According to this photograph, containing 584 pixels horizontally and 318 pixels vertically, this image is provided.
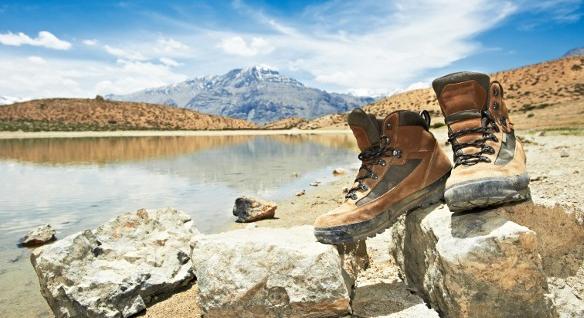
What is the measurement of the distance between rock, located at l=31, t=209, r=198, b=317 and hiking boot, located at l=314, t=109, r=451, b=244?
291 cm

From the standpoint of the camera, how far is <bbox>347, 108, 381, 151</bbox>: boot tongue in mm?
4055

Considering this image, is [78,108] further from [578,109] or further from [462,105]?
[462,105]

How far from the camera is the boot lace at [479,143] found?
3643 mm

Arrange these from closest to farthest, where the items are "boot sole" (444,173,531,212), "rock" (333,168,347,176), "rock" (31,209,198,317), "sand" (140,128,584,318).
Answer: "boot sole" (444,173,531,212) < "sand" (140,128,584,318) < "rock" (31,209,198,317) < "rock" (333,168,347,176)

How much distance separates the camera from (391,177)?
405 centimetres

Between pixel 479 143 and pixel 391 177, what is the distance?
2.65ft

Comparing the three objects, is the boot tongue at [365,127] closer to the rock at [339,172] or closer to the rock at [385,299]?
the rock at [385,299]

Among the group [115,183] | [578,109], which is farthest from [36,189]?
[578,109]

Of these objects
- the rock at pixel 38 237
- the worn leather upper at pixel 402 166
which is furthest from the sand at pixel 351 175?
the rock at pixel 38 237

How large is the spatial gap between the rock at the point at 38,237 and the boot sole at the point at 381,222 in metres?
8.25

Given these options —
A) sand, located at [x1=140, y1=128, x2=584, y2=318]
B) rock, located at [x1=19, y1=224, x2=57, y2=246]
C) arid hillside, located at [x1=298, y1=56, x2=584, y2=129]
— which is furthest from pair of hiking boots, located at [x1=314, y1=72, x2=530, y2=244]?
arid hillside, located at [x1=298, y1=56, x2=584, y2=129]

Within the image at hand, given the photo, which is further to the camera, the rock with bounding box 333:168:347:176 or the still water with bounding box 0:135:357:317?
the rock with bounding box 333:168:347:176

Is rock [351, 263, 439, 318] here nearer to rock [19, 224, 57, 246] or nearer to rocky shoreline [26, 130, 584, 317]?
rocky shoreline [26, 130, 584, 317]

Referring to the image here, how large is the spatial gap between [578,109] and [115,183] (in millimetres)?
39863
